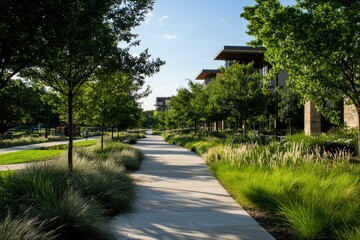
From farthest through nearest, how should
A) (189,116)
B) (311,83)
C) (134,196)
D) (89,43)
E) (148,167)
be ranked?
(189,116), (148,167), (311,83), (134,196), (89,43)

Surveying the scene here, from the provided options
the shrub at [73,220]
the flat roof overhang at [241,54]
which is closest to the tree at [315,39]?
the shrub at [73,220]

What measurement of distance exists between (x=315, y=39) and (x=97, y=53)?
5210mm

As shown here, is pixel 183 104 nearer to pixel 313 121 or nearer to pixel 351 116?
pixel 313 121

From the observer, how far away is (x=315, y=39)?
8109 mm

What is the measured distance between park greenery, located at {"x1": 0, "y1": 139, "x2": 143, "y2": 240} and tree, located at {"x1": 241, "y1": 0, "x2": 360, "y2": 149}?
5.16 m

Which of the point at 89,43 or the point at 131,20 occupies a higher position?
the point at 131,20

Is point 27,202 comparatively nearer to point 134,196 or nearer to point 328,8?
point 134,196

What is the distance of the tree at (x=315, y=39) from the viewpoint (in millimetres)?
8055

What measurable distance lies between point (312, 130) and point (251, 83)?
16.5 ft

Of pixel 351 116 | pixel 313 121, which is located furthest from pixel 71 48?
pixel 313 121

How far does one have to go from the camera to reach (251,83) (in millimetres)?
22719

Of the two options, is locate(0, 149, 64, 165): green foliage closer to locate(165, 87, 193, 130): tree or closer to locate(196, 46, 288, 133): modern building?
locate(165, 87, 193, 130): tree

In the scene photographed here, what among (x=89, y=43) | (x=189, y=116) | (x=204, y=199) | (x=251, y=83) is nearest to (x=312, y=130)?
(x=251, y=83)

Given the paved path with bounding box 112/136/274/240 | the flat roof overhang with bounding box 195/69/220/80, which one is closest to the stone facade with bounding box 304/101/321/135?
the paved path with bounding box 112/136/274/240
